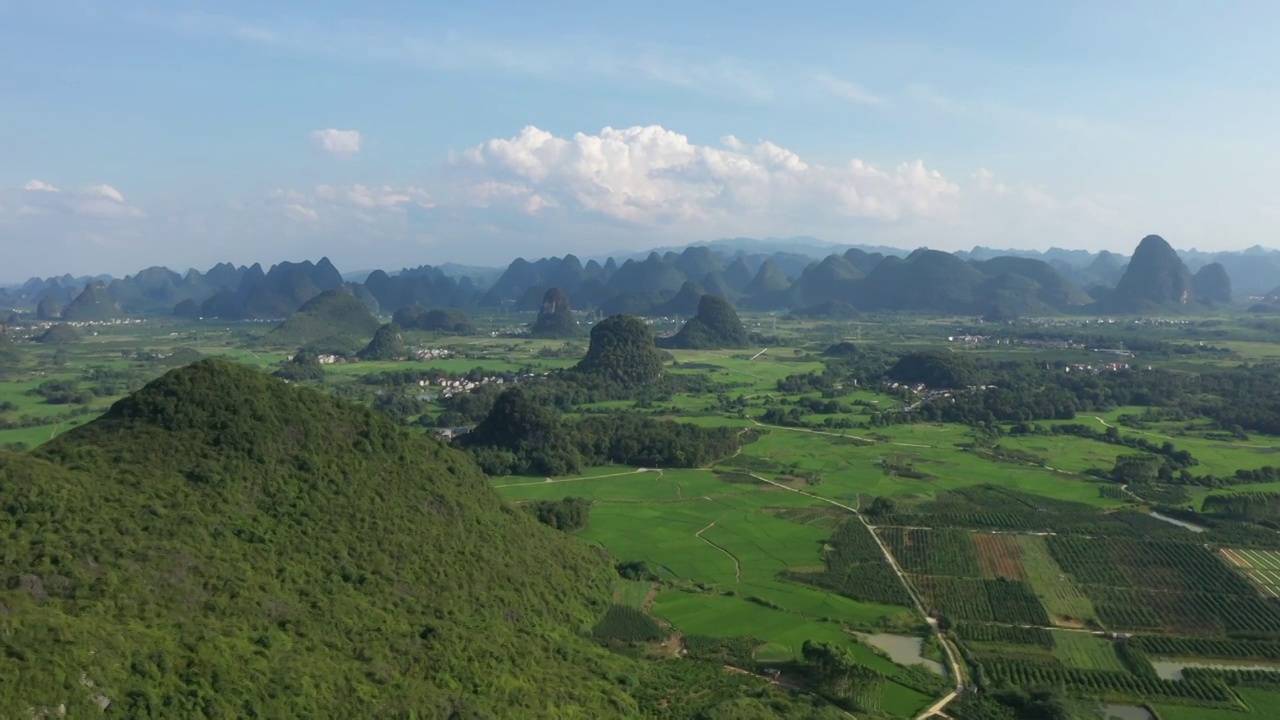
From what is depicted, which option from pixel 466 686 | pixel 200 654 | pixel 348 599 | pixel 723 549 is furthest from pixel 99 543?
pixel 723 549

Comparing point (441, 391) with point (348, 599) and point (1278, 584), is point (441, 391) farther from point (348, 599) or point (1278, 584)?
point (1278, 584)

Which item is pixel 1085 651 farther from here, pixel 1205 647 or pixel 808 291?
pixel 808 291

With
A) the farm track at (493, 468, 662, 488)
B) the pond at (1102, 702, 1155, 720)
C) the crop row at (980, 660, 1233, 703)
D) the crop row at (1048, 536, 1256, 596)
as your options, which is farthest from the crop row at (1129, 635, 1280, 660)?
the farm track at (493, 468, 662, 488)

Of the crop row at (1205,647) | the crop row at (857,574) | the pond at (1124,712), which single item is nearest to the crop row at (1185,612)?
the crop row at (1205,647)

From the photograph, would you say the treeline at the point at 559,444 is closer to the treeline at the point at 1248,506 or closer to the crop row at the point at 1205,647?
the treeline at the point at 1248,506

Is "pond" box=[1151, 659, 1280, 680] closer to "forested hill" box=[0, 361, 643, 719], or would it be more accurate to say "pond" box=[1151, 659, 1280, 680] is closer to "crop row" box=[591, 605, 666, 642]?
"crop row" box=[591, 605, 666, 642]

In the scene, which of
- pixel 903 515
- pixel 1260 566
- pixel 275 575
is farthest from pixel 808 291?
pixel 275 575
